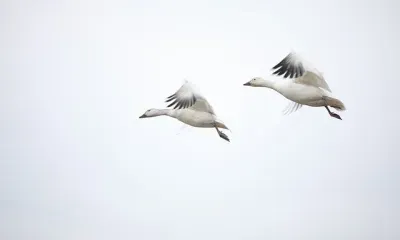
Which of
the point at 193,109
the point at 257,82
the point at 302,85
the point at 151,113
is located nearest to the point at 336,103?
the point at 302,85

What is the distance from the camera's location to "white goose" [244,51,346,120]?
7.70ft

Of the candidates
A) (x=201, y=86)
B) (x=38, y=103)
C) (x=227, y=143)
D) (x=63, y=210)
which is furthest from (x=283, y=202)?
(x=38, y=103)

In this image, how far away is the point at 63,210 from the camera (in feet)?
7.77

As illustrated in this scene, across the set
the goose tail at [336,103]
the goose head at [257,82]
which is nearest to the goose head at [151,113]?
the goose head at [257,82]

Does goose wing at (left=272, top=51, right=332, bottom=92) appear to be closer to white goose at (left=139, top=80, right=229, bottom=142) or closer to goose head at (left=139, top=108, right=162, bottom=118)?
white goose at (left=139, top=80, right=229, bottom=142)

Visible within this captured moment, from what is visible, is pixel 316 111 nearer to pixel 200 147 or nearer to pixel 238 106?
pixel 238 106

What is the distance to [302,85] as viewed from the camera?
7.69 ft

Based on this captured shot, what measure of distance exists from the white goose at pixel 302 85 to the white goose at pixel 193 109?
0.97 ft

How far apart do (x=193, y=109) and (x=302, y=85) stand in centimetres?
46

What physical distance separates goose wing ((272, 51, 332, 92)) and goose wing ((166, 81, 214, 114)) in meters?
0.34

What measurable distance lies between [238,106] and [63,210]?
850 mm

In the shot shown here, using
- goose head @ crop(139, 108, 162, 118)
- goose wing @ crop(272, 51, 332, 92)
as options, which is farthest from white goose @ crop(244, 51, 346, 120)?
goose head @ crop(139, 108, 162, 118)

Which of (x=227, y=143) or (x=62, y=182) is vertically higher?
(x=227, y=143)

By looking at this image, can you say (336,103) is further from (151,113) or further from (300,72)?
(151,113)
